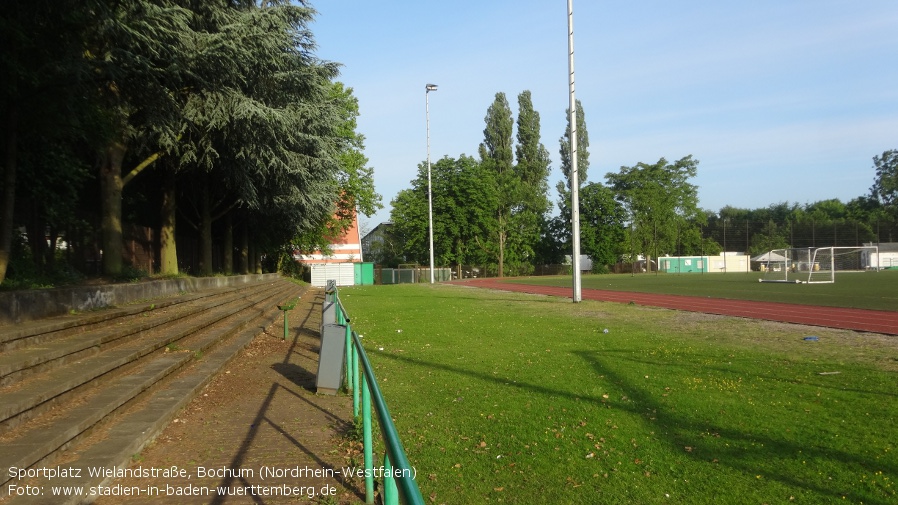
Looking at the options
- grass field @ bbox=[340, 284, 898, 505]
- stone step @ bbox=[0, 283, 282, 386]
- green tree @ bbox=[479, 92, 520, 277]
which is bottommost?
grass field @ bbox=[340, 284, 898, 505]

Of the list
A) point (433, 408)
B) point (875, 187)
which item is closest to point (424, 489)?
point (433, 408)

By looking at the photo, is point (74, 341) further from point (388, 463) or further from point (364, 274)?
point (364, 274)

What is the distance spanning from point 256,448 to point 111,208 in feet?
37.5

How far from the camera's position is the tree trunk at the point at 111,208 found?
15.2m

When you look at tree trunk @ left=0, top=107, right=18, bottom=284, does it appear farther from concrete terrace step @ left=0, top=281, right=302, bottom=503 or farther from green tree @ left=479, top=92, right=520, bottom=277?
green tree @ left=479, top=92, right=520, bottom=277

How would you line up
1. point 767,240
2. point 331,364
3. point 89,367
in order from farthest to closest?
point 767,240
point 331,364
point 89,367

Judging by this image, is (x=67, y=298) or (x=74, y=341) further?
(x=67, y=298)

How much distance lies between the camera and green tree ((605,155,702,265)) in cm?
9200

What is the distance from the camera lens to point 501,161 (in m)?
83.6

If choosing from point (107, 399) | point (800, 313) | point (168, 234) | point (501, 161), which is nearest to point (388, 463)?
point (107, 399)

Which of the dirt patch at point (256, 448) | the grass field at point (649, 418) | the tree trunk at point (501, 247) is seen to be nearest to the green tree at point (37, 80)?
the dirt patch at point (256, 448)

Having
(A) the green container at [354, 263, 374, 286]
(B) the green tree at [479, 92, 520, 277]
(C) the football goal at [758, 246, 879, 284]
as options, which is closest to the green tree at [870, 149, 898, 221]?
(C) the football goal at [758, 246, 879, 284]

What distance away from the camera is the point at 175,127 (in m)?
16.7

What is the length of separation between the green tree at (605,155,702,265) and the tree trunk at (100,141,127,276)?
266 feet
